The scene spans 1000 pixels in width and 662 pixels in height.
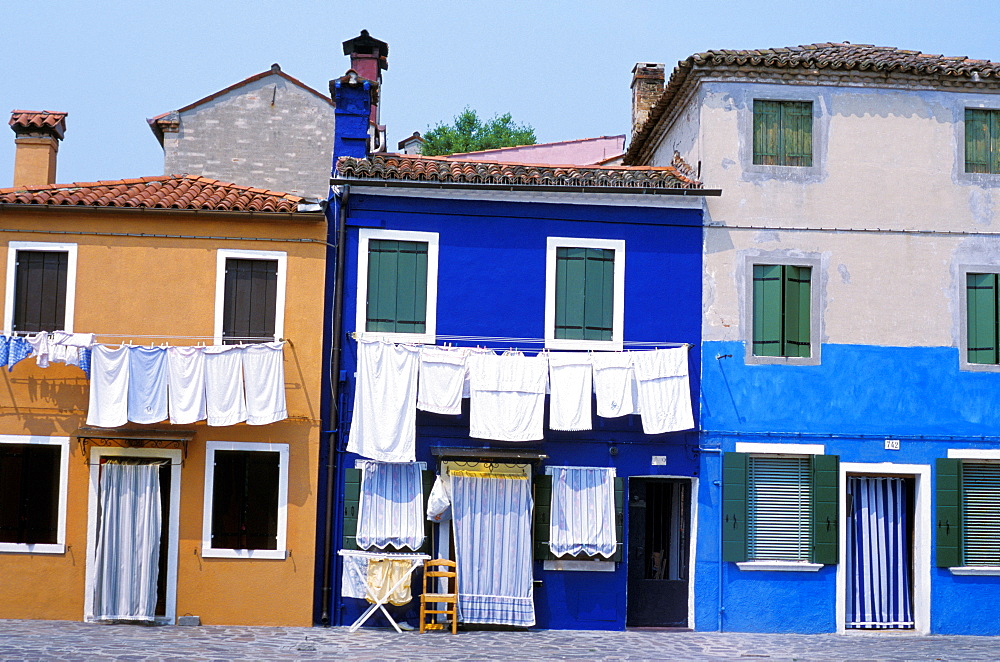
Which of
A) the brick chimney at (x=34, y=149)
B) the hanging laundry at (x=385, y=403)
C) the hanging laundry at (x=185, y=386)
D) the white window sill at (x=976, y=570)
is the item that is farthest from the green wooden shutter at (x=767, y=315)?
the brick chimney at (x=34, y=149)

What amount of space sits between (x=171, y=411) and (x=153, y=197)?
10.5ft

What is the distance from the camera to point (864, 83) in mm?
17031

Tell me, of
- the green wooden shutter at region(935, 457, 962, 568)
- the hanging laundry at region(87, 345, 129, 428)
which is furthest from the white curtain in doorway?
the green wooden shutter at region(935, 457, 962, 568)

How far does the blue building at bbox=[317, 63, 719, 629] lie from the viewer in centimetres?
1593

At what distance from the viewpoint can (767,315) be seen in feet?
55.0

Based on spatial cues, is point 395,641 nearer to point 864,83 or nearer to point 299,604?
point 299,604

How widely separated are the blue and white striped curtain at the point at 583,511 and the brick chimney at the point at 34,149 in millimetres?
9847

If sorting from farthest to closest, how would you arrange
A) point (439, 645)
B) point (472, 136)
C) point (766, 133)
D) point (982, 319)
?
1. point (472, 136)
2. point (766, 133)
3. point (982, 319)
4. point (439, 645)

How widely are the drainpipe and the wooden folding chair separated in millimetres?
1374

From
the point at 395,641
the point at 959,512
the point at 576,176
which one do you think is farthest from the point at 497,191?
the point at 959,512

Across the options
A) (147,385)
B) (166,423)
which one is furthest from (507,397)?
(147,385)

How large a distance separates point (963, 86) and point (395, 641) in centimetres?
1157

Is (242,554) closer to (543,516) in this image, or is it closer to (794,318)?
(543,516)

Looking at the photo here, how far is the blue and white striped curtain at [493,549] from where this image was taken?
52.2 feet
